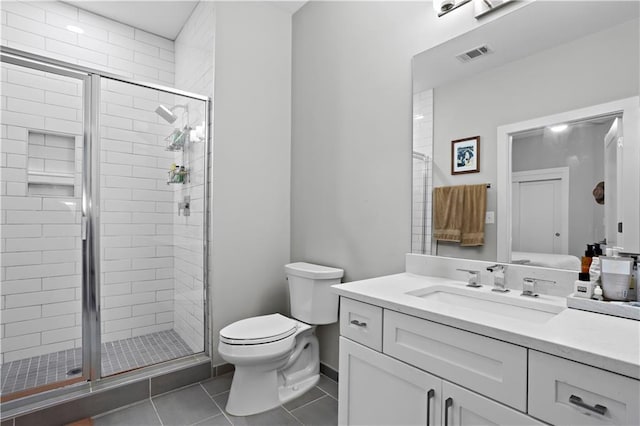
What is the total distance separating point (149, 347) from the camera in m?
2.29

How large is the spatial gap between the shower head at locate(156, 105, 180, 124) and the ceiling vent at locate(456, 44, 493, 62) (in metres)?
1.88

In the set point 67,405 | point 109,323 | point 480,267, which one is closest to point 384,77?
point 480,267

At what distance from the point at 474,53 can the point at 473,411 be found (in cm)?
144

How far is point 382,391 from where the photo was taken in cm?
120

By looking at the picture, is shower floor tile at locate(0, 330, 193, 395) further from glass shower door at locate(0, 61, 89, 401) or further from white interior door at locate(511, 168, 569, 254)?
white interior door at locate(511, 168, 569, 254)

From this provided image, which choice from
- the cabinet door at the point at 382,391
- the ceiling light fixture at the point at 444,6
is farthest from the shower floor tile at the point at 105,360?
the ceiling light fixture at the point at 444,6

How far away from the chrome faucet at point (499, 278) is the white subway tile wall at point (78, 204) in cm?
187

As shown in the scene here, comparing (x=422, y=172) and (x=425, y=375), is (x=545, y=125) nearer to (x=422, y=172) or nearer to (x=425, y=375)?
(x=422, y=172)

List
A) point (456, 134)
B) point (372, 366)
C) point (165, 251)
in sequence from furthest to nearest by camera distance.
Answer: point (165, 251)
point (456, 134)
point (372, 366)

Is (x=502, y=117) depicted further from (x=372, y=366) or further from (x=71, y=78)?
(x=71, y=78)

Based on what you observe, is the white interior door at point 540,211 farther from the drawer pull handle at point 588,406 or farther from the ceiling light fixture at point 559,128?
the drawer pull handle at point 588,406

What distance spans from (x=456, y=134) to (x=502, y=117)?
213 millimetres

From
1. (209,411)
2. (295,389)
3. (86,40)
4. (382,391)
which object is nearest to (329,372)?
Answer: (295,389)

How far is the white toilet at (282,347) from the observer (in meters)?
1.79
